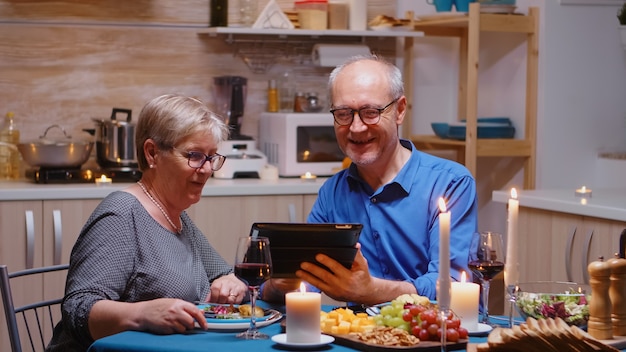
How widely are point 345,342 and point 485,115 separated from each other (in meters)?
3.05

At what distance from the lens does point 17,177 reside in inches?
162

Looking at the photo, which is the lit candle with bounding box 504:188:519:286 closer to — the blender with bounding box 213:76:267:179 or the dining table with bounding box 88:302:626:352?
the dining table with bounding box 88:302:626:352

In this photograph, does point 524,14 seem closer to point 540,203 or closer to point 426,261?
point 540,203

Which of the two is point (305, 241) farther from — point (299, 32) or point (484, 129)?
point (484, 129)

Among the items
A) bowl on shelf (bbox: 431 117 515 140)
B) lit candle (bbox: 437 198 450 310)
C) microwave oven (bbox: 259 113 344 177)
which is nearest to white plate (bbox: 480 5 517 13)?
bowl on shelf (bbox: 431 117 515 140)

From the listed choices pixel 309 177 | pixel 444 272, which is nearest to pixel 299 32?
pixel 309 177

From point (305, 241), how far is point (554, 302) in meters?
0.54

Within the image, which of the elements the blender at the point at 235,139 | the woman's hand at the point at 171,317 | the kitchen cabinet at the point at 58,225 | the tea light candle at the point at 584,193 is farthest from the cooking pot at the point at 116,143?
the woman's hand at the point at 171,317

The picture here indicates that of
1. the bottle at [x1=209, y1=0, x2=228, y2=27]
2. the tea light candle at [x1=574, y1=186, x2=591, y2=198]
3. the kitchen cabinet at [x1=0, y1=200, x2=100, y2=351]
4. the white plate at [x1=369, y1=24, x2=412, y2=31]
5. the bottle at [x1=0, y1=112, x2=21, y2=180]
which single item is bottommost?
the kitchen cabinet at [x1=0, y1=200, x2=100, y2=351]

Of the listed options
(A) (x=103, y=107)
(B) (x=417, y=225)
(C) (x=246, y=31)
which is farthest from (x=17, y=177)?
(B) (x=417, y=225)

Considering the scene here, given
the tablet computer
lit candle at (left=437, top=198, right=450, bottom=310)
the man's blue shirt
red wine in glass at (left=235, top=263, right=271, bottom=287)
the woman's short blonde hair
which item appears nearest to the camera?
lit candle at (left=437, top=198, right=450, bottom=310)

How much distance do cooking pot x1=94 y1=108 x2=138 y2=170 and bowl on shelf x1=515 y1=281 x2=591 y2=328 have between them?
7.90 ft

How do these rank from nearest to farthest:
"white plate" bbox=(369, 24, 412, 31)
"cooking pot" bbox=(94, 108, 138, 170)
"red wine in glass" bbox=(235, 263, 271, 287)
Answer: "red wine in glass" bbox=(235, 263, 271, 287), "cooking pot" bbox=(94, 108, 138, 170), "white plate" bbox=(369, 24, 412, 31)

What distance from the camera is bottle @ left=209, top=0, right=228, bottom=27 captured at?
435 centimetres
